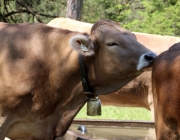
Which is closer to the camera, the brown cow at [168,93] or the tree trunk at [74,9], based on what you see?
the brown cow at [168,93]

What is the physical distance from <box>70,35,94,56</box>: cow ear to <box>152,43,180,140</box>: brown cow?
641 mm

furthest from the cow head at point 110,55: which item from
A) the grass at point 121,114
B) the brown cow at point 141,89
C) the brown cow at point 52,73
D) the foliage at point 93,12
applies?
the foliage at point 93,12

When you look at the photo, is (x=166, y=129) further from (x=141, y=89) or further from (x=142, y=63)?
(x=141, y=89)

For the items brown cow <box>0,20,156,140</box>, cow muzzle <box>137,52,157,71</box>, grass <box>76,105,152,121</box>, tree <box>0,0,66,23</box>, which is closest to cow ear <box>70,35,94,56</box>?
brown cow <box>0,20,156,140</box>

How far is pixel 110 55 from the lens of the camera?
4.45m

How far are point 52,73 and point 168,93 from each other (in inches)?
46.0

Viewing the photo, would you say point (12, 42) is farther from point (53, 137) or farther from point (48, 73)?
point (53, 137)

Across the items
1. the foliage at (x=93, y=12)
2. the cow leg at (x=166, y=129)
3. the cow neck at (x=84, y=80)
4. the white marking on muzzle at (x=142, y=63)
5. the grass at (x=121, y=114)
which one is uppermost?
the white marking on muzzle at (x=142, y=63)

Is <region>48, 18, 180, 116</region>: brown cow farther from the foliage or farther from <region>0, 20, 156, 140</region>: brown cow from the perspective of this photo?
the foliage

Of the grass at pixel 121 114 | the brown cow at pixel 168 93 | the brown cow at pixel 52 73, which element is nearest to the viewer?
the brown cow at pixel 168 93

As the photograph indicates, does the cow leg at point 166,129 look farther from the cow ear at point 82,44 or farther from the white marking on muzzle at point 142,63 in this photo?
the cow ear at point 82,44

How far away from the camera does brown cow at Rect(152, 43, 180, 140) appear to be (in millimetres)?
4180

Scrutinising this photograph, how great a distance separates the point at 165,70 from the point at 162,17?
1692 cm

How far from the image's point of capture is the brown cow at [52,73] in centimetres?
443
